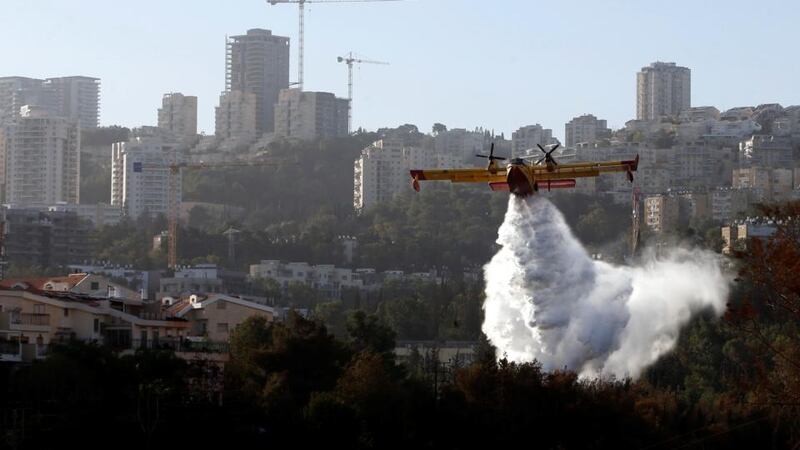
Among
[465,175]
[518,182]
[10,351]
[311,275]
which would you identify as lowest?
[311,275]

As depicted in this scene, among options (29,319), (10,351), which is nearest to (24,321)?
(29,319)

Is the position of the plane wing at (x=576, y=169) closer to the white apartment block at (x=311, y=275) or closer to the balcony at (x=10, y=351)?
the balcony at (x=10, y=351)

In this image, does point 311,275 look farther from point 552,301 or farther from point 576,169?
point 576,169

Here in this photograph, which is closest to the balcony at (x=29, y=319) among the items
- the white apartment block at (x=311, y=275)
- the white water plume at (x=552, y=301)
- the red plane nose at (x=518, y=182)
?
the red plane nose at (x=518, y=182)

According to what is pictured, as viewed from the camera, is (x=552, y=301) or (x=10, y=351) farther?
(x=552, y=301)

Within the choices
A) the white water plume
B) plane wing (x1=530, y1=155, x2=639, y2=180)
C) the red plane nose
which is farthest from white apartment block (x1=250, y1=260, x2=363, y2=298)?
plane wing (x1=530, y1=155, x2=639, y2=180)

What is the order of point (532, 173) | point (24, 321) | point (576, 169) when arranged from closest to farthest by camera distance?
1. point (24, 321)
2. point (532, 173)
3. point (576, 169)

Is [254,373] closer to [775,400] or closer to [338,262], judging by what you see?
[775,400]

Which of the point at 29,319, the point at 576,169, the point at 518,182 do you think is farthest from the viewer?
the point at 576,169

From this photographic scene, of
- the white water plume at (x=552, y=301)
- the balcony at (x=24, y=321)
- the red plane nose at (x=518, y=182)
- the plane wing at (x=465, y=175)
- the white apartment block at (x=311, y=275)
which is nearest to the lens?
the balcony at (x=24, y=321)

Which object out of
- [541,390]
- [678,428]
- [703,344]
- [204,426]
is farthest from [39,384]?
[703,344]
